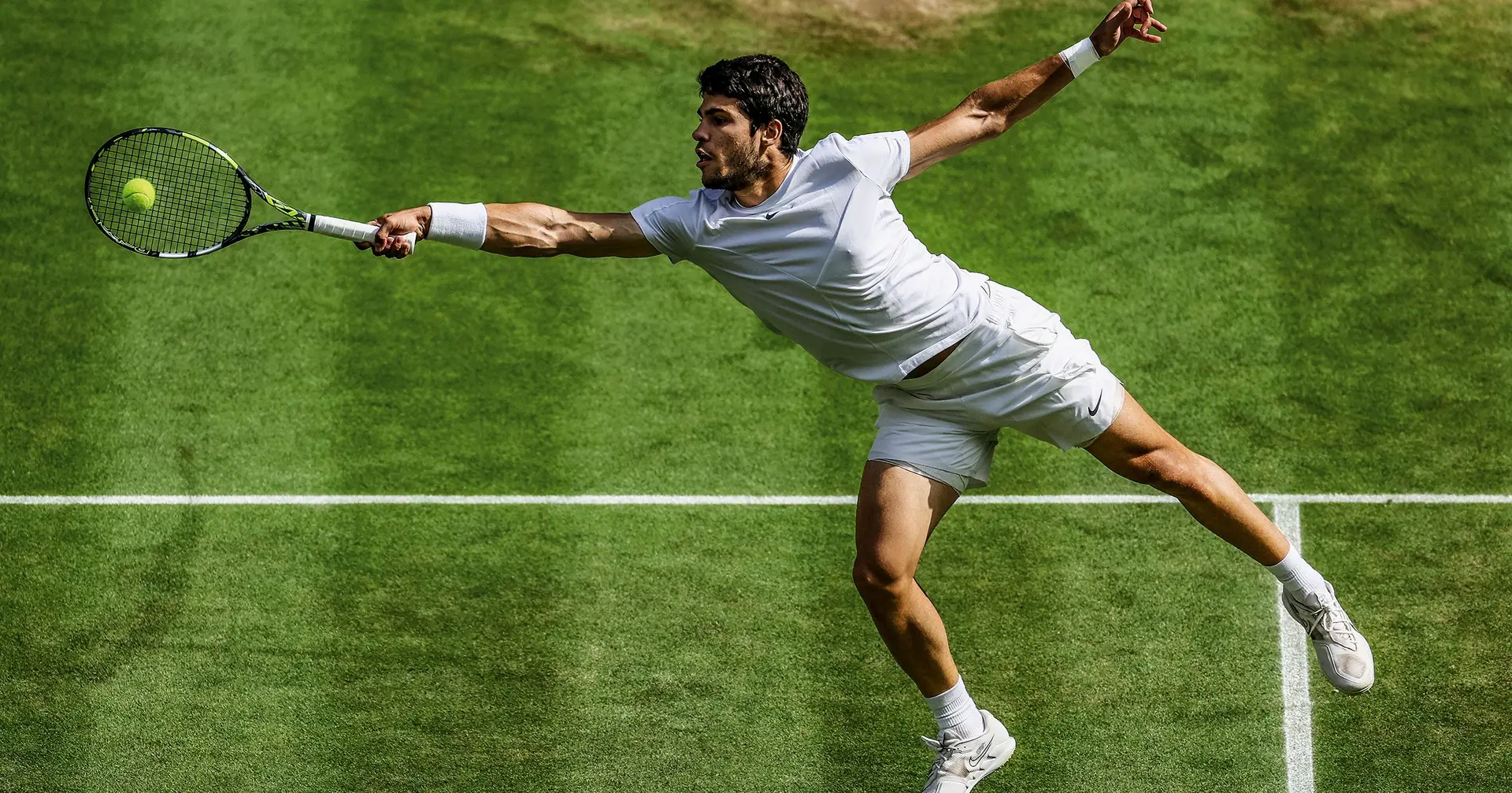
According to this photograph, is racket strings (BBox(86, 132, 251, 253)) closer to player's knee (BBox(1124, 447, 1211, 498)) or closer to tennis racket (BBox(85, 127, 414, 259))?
tennis racket (BBox(85, 127, 414, 259))

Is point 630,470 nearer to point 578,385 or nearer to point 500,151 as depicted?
point 578,385

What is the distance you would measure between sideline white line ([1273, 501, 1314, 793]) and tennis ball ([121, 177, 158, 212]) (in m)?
5.27

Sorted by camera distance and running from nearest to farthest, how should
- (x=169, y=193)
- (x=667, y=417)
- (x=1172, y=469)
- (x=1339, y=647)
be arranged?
1. (x=1172, y=469)
2. (x=1339, y=647)
3. (x=169, y=193)
4. (x=667, y=417)

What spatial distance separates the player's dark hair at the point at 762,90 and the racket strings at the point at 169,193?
3332mm

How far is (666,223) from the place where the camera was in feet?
23.0

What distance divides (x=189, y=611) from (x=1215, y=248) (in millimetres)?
5966

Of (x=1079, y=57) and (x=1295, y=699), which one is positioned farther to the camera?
(x=1295, y=699)

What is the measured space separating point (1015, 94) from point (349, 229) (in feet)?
8.63

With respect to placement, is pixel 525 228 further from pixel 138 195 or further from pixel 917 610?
pixel 917 610

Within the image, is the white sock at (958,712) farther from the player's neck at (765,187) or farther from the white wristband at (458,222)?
the white wristband at (458,222)

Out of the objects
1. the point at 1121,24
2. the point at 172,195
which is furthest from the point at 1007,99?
the point at 172,195

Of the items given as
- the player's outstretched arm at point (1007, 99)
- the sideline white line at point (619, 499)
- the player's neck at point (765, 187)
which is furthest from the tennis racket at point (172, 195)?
the player's outstretched arm at point (1007, 99)

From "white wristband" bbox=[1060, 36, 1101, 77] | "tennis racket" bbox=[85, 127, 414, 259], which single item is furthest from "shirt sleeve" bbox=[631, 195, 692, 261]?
"tennis racket" bbox=[85, 127, 414, 259]

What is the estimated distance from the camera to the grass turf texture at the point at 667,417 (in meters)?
8.45
